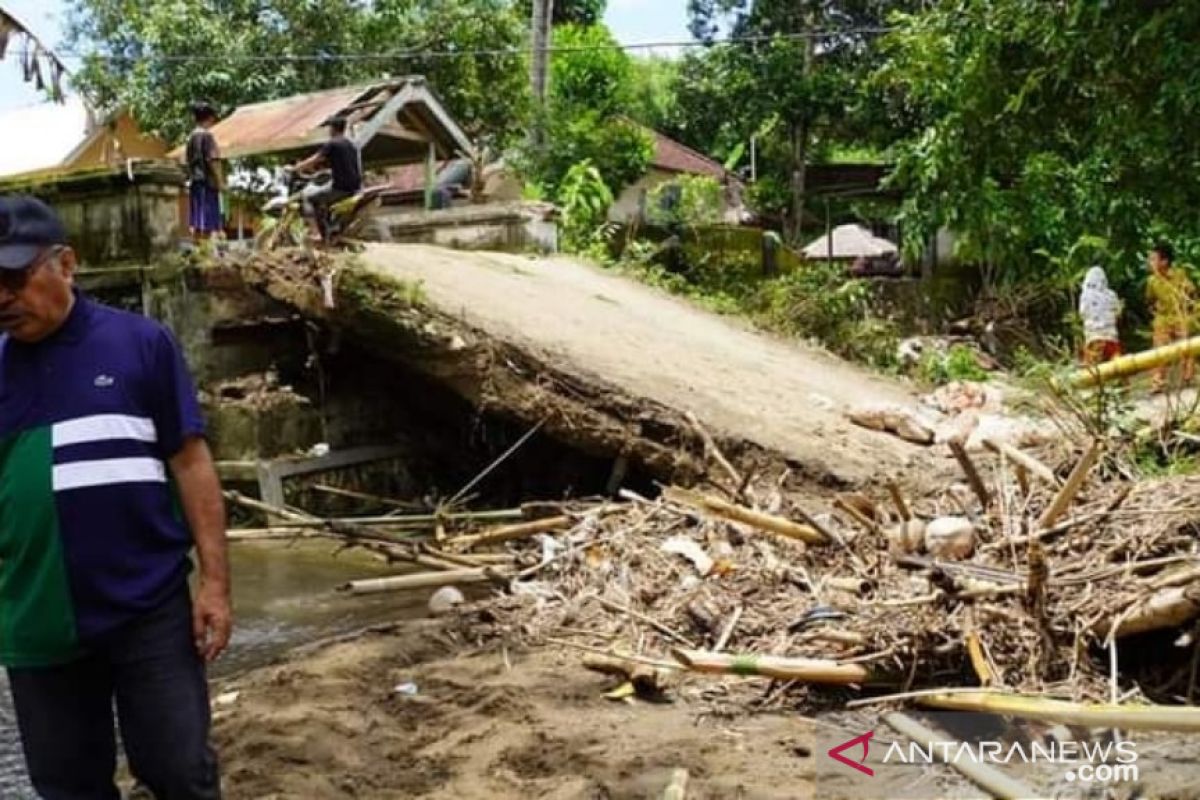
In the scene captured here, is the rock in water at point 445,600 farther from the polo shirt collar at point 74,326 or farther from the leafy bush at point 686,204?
the leafy bush at point 686,204

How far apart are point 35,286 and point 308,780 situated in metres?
2.35

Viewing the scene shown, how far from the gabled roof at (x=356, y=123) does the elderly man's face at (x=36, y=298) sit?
12792 millimetres

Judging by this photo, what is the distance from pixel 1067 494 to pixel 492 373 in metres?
5.82

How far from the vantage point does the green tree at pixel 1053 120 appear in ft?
20.1

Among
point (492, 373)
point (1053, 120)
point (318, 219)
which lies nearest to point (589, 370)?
point (492, 373)

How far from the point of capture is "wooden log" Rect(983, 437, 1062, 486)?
236 inches

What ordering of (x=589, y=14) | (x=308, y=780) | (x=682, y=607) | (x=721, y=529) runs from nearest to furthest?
(x=308, y=780) < (x=682, y=607) < (x=721, y=529) < (x=589, y=14)

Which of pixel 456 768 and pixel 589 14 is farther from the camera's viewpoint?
pixel 589 14

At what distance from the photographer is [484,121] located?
2366 cm

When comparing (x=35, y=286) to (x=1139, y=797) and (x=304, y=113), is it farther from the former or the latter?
(x=304, y=113)

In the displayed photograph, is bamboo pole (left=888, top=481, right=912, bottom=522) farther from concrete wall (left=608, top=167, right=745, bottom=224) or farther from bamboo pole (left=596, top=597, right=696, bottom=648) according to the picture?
concrete wall (left=608, top=167, right=745, bottom=224)

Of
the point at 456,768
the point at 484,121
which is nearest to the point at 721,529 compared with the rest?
the point at 456,768

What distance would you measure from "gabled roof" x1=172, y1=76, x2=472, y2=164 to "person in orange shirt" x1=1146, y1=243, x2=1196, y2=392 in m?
9.64

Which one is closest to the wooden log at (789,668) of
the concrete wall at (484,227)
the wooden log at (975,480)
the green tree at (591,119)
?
the wooden log at (975,480)
